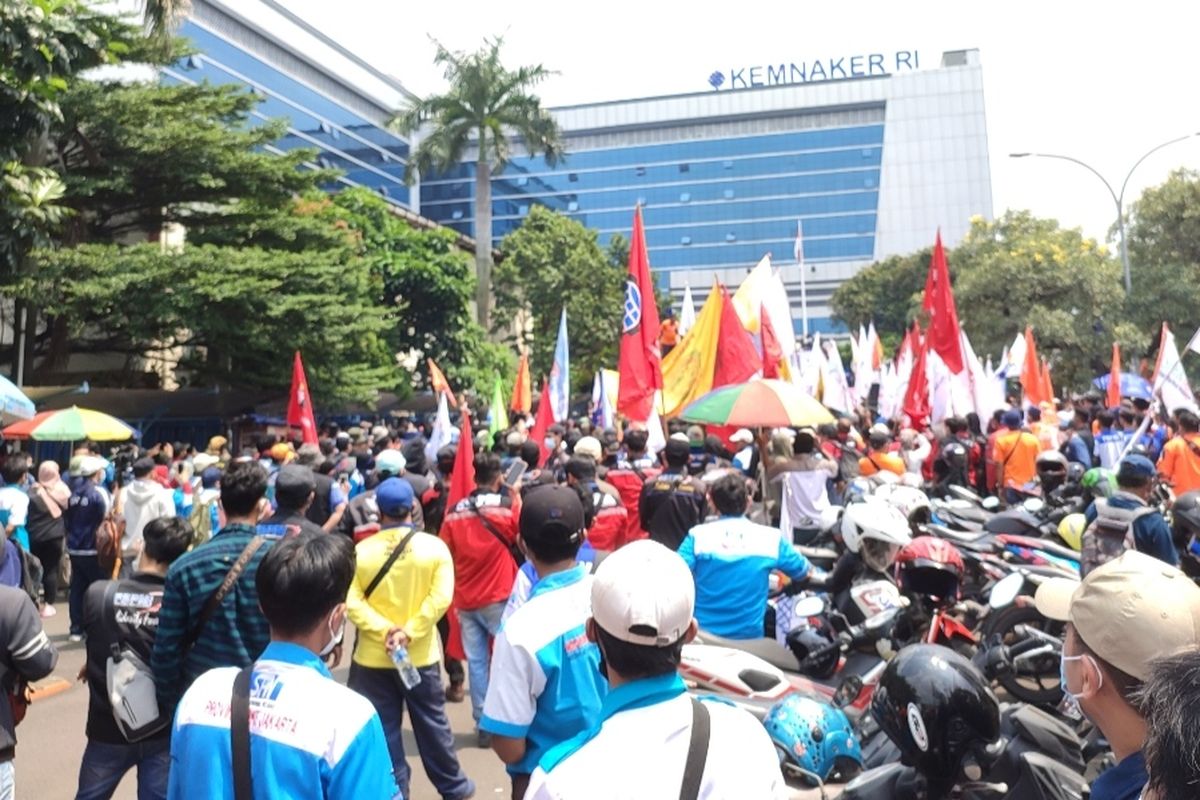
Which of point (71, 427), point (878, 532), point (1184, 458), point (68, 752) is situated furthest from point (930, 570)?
point (71, 427)

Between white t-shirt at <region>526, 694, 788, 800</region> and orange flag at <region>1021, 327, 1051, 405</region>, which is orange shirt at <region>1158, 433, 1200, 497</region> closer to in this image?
white t-shirt at <region>526, 694, 788, 800</region>

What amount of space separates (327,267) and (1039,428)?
52.4 feet

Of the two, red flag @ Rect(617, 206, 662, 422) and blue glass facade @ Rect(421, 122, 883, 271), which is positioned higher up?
blue glass facade @ Rect(421, 122, 883, 271)

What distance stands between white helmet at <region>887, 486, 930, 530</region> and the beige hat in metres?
4.77

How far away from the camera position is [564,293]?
38969 mm

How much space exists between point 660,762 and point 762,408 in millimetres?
6342

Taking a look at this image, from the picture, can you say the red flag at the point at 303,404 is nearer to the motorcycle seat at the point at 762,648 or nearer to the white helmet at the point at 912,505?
the white helmet at the point at 912,505

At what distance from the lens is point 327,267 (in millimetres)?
21500

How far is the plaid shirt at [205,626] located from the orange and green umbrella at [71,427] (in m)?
9.14

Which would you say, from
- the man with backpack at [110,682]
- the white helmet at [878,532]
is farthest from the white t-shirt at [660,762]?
the white helmet at [878,532]

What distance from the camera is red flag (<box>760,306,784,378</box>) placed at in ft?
38.8

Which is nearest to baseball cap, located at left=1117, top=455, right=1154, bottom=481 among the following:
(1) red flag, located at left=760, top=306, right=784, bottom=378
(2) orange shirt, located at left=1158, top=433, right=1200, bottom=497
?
(2) orange shirt, located at left=1158, top=433, right=1200, bottom=497

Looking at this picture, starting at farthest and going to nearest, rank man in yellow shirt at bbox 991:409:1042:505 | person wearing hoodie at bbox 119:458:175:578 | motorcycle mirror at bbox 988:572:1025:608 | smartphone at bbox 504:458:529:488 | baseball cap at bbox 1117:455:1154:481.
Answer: man in yellow shirt at bbox 991:409:1042:505 → person wearing hoodie at bbox 119:458:175:578 → smartphone at bbox 504:458:529:488 → baseball cap at bbox 1117:455:1154:481 → motorcycle mirror at bbox 988:572:1025:608

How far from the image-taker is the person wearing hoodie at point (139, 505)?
324 inches
